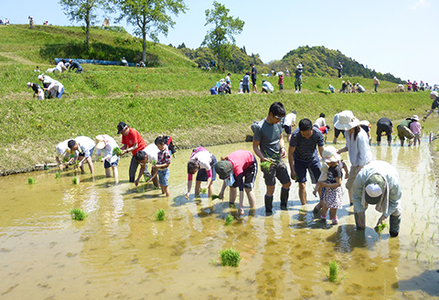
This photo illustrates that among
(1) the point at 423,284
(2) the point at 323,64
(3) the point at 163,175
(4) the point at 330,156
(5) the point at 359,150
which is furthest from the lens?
(2) the point at 323,64

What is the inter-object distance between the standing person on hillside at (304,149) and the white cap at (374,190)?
6.10 ft

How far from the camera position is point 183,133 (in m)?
18.7

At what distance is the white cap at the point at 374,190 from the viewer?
514 cm

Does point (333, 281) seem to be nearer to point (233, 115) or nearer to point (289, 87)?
point (233, 115)

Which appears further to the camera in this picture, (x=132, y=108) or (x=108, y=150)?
→ (x=132, y=108)

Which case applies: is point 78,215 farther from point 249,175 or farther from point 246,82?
point 246,82

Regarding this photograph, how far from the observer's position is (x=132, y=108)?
18594 mm

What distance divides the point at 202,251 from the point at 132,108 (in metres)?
14.4

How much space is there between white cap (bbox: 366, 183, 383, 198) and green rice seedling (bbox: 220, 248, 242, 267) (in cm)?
229

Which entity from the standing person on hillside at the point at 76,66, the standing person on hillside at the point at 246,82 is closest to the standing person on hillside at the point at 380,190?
the standing person on hillside at the point at 246,82

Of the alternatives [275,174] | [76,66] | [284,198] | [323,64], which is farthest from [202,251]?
[323,64]

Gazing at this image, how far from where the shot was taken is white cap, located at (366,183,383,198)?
514cm

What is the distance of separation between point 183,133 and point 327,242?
1376 cm

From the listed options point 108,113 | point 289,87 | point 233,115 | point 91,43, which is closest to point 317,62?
point 289,87
